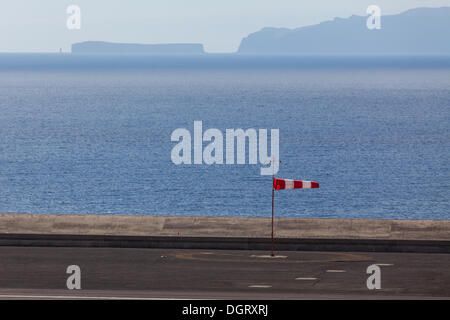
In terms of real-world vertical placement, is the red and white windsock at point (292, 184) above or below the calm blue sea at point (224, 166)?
above

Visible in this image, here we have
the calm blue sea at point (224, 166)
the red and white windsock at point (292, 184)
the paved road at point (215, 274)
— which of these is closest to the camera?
the paved road at point (215, 274)

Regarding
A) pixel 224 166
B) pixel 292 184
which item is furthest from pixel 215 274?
pixel 224 166

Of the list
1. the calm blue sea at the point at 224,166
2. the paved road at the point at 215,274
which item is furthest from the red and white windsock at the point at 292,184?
the calm blue sea at the point at 224,166

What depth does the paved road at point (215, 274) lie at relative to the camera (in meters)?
23.1

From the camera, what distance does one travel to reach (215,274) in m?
25.8

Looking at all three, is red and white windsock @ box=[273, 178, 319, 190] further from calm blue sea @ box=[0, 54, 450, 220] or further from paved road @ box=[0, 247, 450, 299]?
calm blue sea @ box=[0, 54, 450, 220]

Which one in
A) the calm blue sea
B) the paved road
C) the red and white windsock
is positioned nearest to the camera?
the paved road

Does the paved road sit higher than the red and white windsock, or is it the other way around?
the red and white windsock

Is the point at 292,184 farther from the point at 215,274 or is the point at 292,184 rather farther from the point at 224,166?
the point at 224,166

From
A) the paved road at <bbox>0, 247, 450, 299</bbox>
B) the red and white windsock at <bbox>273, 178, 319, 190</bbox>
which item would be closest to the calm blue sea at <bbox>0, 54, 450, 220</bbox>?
the red and white windsock at <bbox>273, 178, 319, 190</bbox>

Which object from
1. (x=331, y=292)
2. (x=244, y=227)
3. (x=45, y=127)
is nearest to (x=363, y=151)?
(x=45, y=127)

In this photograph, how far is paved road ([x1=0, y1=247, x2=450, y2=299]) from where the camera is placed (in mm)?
23125

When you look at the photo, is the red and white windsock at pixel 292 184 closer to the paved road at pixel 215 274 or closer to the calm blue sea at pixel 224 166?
the paved road at pixel 215 274
